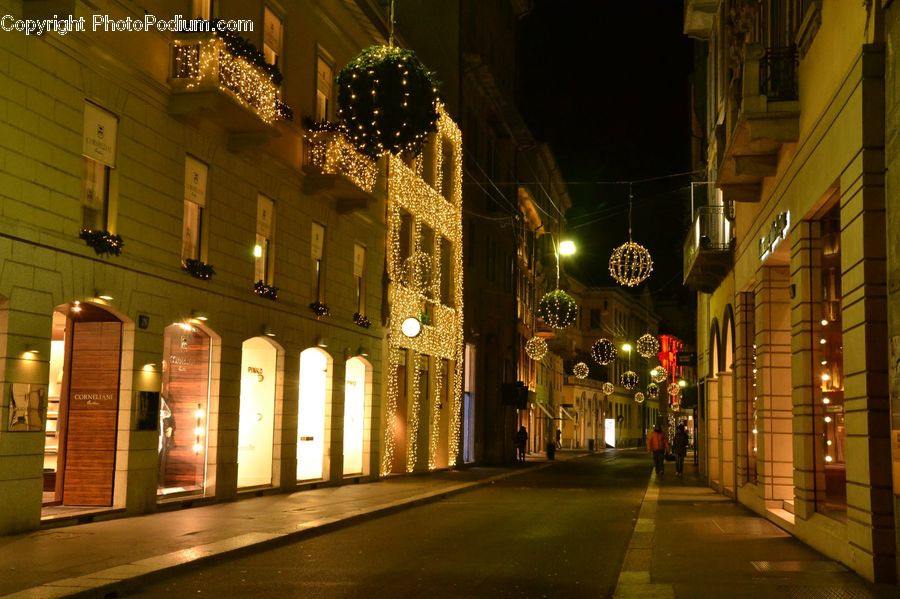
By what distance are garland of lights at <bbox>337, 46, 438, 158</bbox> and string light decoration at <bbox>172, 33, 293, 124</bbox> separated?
4325mm

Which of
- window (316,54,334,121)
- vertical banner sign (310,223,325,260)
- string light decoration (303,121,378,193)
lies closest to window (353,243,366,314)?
vertical banner sign (310,223,325,260)

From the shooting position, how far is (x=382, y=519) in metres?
19.4

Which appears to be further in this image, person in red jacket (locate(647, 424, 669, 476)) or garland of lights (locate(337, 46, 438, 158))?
person in red jacket (locate(647, 424, 669, 476))

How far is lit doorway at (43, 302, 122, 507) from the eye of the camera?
55.1 feet

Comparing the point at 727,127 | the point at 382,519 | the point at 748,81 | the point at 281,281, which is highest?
the point at 727,127

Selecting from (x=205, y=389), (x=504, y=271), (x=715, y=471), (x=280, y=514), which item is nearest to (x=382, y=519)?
(x=280, y=514)

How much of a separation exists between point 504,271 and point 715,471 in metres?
19.8

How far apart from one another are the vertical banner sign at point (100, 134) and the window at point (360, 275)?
11.8 m

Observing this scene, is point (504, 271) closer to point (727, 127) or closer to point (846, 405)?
point (727, 127)

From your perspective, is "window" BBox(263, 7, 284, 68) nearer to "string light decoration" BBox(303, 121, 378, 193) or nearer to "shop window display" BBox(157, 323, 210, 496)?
"string light decoration" BBox(303, 121, 378, 193)

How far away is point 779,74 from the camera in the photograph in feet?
50.9

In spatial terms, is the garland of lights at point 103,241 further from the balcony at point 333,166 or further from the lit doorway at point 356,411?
the lit doorway at point 356,411

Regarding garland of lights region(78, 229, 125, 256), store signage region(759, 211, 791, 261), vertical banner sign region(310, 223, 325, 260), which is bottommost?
garland of lights region(78, 229, 125, 256)

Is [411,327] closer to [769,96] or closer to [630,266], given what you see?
[630,266]
